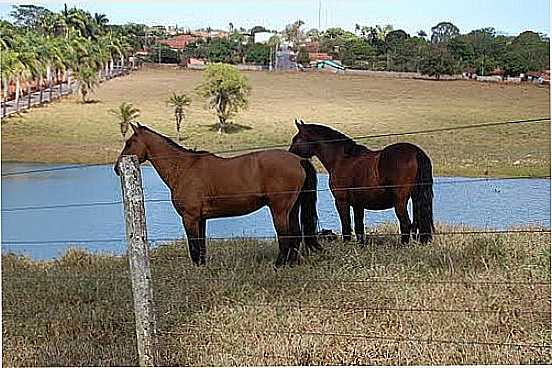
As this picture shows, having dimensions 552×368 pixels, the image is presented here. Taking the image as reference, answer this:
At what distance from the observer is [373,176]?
8.97 ft

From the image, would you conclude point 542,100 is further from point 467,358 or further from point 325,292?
point 467,358

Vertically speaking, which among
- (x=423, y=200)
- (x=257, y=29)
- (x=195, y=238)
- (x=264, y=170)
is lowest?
(x=195, y=238)

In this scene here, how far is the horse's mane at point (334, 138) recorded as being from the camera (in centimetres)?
274

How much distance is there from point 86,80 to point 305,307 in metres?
1.33

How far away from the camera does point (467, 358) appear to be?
1.60 meters

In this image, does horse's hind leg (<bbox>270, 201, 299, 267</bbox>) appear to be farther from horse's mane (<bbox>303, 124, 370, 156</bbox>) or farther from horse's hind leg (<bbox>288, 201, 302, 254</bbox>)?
horse's mane (<bbox>303, 124, 370, 156</bbox>)

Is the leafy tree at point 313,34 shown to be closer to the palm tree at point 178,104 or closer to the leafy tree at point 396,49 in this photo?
the leafy tree at point 396,49

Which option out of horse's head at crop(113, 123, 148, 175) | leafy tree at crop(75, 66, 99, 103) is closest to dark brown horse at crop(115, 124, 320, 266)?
horse's head at crop(113, 123, 148, 175)

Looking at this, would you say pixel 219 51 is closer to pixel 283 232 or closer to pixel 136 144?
pixel 136 144

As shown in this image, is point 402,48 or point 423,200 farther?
point 402,48

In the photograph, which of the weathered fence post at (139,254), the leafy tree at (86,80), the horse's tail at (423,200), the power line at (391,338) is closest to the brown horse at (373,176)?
the horse's tail at (423,200)

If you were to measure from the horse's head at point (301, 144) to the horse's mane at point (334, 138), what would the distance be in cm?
3

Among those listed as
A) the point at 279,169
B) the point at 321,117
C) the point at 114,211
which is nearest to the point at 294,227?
the point at 279,169

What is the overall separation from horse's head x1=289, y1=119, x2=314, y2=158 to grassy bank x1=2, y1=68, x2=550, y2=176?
20 cm
